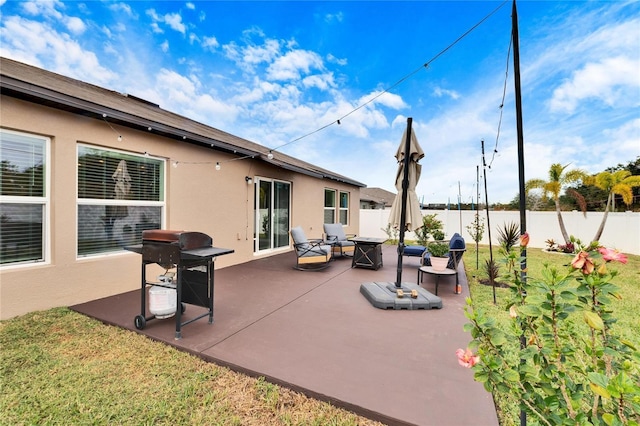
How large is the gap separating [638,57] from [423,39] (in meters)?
5.38

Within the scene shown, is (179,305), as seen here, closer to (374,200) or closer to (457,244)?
(457,244)

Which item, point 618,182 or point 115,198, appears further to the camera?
point 618,182

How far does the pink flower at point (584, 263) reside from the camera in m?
1.14

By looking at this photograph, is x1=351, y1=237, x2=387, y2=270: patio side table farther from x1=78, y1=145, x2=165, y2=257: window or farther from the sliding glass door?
x1=78, y1=145, x2=165, y2=257: window

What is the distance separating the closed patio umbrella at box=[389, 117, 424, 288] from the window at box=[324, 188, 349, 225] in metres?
8.24

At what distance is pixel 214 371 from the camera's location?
9.03 ft

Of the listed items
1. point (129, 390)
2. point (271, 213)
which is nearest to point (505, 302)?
point (129, 390)

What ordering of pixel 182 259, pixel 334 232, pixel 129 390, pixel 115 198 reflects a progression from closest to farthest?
pixel 129 390
pixel 182 259
pixel 115 198
pixel 334 232

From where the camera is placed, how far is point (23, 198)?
4031 mm

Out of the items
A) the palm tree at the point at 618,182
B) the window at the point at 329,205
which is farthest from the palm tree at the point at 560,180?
the window at the point at 329,205

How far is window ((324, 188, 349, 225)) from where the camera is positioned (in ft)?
43.8

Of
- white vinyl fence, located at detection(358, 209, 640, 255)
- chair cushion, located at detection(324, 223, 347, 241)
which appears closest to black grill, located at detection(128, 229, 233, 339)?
chair cushion, located at detection(324, 223, 347, 241)

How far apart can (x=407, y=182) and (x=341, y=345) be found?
2.84 m

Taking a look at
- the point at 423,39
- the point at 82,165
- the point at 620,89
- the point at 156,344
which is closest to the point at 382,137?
the point at 423,39
